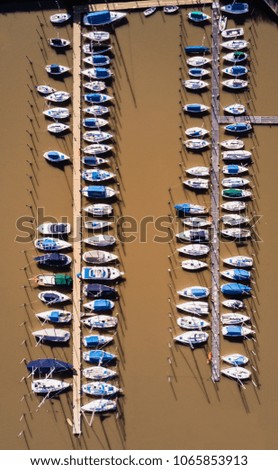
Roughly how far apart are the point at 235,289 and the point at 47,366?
9925 millimetres

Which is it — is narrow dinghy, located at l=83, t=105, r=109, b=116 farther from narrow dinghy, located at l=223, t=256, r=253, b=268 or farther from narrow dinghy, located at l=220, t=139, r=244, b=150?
narrow dinghy, located at l=223, t=256, r=253, b=268

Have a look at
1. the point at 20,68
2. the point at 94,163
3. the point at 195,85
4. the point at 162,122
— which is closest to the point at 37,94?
the point at 20,68

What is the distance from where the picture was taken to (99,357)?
68.2ft

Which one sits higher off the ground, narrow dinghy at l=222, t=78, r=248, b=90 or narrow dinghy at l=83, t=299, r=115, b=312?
narrow dinghy at l=222, t=78, r=248, b=90

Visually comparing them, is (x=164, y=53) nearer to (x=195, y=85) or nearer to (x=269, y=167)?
(x=195, y=85)

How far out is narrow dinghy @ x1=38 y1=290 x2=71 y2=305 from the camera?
2106 centimetres

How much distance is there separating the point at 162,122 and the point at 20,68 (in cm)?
777

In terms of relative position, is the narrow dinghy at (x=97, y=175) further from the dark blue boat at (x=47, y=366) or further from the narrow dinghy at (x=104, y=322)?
the dark blue boat at (x=47, y=366)

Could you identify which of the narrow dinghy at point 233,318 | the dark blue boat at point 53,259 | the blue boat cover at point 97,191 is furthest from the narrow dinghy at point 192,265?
the dark blue boat at point 53,259

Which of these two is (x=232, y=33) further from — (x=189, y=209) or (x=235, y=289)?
(x=235, y=289)

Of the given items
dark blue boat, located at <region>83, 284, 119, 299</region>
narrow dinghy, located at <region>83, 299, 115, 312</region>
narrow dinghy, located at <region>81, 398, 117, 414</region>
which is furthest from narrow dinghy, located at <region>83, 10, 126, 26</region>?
narrow dinghy, located at <region>81, 398, 117, 414</region>

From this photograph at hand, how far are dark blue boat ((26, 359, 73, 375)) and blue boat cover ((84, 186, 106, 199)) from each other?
8.38m

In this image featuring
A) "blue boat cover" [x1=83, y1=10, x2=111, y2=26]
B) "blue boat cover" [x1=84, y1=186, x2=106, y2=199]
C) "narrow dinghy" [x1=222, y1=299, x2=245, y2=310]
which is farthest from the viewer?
"blue boat cover" [x1=83, y1=10, x2=111, y2=26]

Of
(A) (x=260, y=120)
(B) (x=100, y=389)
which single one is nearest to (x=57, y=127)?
(A) (x=260, y=120)
